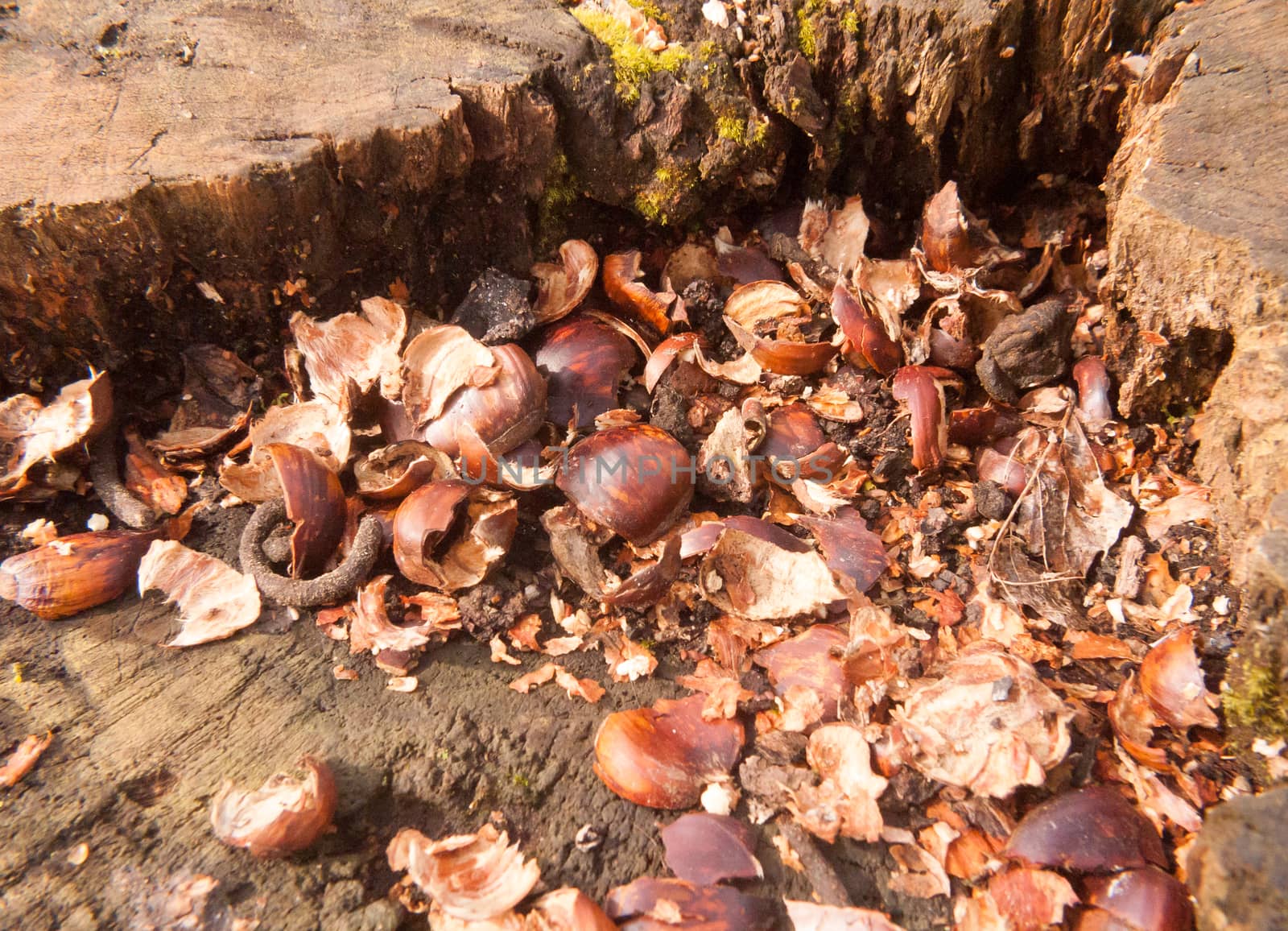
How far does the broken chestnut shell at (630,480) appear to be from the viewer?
2.28 meters

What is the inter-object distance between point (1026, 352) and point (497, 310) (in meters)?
1.93

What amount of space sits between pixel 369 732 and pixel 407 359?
123 centimetres

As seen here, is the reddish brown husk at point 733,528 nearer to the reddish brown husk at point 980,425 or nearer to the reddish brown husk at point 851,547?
the reddish brown husk at point 851,547

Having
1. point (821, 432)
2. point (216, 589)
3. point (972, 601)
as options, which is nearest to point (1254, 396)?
point (972, 601)

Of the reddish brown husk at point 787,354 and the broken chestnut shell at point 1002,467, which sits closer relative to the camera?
the broken chestnut shell at point 1002,467

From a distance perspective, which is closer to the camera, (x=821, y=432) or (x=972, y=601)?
(x=972, y=601)

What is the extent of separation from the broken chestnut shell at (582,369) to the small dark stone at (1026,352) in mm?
1340

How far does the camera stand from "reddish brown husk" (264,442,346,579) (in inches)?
88.2

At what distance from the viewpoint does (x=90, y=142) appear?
2.21 m

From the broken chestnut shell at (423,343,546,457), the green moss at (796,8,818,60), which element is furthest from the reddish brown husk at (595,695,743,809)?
the green moss at (796,8,818,60)

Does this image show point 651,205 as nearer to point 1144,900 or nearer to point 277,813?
point 277,813

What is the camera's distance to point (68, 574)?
6.92 feet

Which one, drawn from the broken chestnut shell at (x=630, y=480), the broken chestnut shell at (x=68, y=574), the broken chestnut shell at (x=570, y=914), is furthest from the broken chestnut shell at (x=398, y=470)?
the broken chestnut shell at (x=570, y=914)

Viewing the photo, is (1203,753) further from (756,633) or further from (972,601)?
(756,633)
